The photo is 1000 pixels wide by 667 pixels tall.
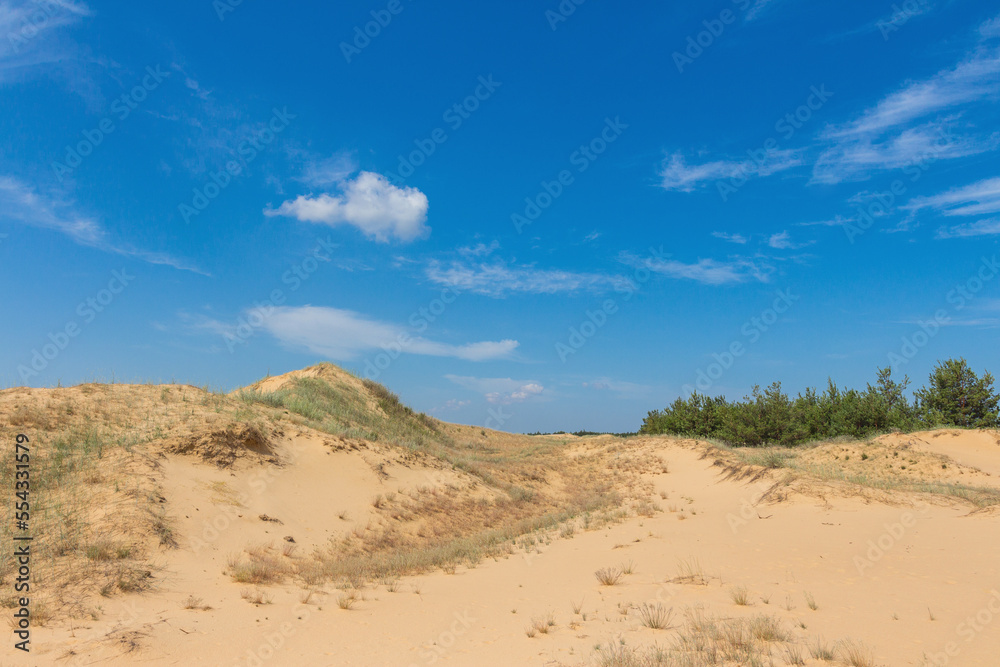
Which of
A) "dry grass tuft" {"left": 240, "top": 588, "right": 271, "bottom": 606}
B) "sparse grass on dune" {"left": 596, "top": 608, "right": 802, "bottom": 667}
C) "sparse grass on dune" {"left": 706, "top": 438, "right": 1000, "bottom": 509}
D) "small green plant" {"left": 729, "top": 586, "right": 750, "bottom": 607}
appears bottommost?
"small green plant" {"left": 729, "top": 586, "right": 750, "bottom": 607}

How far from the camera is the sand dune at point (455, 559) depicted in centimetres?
641

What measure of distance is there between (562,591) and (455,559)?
3.61 metres

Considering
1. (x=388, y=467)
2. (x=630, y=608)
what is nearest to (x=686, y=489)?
(x=388, y=467)

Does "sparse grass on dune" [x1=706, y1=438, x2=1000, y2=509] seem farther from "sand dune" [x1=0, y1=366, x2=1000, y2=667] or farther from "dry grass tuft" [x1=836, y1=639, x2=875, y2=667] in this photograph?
"dry grass tuft" [x1=836, y1=639, x2=875, y2=667]

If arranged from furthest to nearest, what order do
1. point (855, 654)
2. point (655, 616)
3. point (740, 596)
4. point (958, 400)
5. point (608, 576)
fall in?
point (958, 400)
point (608, 576)
point (740, 596)
point (655, 616)
point (855, 654)

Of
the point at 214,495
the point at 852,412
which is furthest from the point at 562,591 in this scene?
the point at 852,412

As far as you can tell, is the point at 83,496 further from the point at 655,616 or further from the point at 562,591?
the point at 655,616

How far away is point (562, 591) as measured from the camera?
929 cm

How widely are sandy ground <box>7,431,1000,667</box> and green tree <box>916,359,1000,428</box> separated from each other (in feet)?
99.4

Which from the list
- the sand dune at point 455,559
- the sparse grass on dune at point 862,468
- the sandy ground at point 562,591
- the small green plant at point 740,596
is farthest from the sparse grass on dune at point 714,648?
the sparse grass on dune at point 862,468

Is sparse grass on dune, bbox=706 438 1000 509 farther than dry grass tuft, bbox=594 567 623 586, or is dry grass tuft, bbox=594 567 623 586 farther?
sparse grass on dune, bbox=706 438 1000 509

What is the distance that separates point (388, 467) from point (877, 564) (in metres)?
14.6

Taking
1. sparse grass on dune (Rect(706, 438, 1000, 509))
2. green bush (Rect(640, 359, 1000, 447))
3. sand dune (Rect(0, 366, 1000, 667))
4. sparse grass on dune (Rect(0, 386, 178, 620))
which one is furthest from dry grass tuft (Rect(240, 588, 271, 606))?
green bush (Rect(640, 359, 1000, 447))

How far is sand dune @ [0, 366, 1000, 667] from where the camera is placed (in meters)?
6.41
